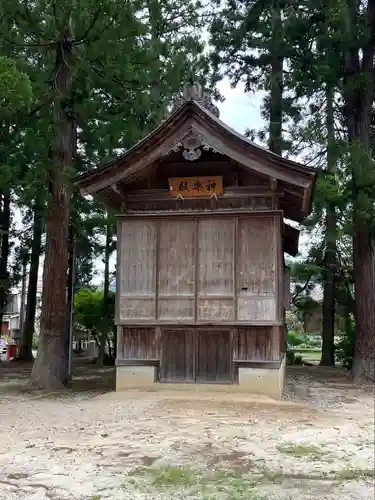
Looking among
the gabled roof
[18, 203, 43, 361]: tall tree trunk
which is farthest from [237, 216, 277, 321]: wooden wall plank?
[18, 203, 43, 361]: tall tree trunk

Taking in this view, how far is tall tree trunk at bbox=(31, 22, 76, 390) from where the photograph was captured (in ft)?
37.1

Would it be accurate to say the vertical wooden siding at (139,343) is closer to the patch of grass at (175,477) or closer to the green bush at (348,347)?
the patch of grass at (175,477)

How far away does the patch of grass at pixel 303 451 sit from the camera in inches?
223

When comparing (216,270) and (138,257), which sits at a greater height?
(138,257)

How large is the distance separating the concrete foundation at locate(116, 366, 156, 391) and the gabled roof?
3.34 meters

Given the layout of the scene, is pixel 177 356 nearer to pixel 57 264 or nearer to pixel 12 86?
pixel 57 264

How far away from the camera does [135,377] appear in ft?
33.4

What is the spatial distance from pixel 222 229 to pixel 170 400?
10.5ft

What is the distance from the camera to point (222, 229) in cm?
1018

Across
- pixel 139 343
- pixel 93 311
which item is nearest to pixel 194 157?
pixel 139 343

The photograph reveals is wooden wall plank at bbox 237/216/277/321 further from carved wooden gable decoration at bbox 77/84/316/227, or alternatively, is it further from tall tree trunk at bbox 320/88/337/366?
tall tree trunk at bbox 320/88/337/366

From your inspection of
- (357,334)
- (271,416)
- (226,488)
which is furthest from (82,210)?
(226,488)

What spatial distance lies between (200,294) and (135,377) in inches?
77.0

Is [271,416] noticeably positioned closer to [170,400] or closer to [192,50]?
[170,400]
